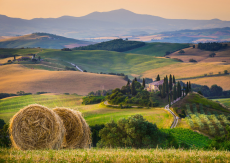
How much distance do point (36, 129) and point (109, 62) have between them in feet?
575

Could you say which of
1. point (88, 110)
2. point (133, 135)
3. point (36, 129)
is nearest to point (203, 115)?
point (133, 135)

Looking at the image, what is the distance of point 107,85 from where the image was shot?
10800 centimetres

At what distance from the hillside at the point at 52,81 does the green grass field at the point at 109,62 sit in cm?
4718

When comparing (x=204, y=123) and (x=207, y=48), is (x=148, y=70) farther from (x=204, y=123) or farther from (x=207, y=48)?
(x=204, y=123)

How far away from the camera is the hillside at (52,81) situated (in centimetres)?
9912

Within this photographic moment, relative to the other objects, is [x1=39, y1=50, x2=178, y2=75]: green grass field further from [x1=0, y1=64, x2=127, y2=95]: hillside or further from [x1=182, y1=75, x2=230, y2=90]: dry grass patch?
[x1=0, y1=64, x2=127, y2=95]: hillside

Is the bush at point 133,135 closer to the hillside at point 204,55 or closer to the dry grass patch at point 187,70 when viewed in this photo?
the dry grass patch at point 187,70

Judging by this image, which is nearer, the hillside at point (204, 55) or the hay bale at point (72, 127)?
the hay bale at point (72, 127)

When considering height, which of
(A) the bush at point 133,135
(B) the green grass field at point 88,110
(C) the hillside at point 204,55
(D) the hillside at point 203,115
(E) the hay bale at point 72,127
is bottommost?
(B) the green grass field at point 88,110

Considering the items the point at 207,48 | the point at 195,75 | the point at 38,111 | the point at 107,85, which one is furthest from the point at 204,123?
the point at 207,48

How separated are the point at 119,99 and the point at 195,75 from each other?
79.2 meters

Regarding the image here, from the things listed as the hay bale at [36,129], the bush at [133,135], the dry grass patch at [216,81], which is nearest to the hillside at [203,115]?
the bush at [133,135]

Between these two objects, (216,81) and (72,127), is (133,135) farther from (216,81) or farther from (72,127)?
(216,81)

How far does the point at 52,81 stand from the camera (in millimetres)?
107375
